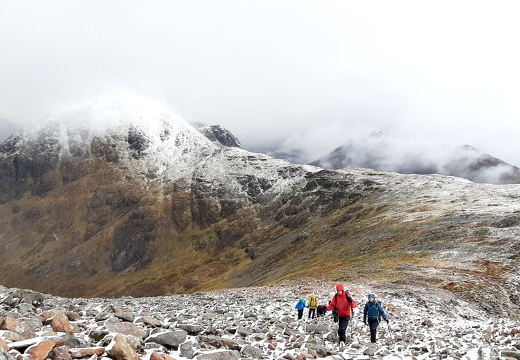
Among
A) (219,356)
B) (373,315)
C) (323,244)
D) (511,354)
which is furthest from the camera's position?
(323,244)

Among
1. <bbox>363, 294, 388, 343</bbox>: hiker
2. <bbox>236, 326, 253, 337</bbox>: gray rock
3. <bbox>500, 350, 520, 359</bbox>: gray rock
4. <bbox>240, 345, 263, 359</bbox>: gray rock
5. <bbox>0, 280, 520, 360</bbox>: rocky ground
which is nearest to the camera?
<bbox>0, 280, 520, 360</bbox>: rocky ground

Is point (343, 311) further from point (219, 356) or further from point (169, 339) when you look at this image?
point (169, 339)

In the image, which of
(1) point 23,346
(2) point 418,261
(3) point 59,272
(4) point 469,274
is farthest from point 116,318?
(3) point 59,272

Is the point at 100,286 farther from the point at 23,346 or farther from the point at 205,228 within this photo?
the point at 23,346

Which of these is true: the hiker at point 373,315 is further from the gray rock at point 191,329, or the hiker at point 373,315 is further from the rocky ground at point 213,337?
the gray rock at point 191,329

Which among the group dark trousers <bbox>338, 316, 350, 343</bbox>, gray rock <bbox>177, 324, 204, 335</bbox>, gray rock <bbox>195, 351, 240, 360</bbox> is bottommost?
dark trousers <bbox>338, 316, 350, 343</bbox>

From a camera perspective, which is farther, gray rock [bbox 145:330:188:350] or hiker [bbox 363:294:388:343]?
hiker [bbox 363:294:388:343]

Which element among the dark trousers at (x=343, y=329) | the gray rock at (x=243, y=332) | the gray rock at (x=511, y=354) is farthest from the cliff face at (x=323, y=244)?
the gray rock at (x=243, y=332)

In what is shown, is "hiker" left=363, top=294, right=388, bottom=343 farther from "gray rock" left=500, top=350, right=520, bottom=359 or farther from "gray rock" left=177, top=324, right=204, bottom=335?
"gray rock" left=177, top=324, right=204, bottom=335

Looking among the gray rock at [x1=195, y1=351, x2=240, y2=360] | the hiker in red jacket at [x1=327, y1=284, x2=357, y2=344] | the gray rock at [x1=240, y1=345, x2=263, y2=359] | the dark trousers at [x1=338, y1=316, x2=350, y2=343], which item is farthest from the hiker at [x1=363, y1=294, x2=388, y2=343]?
the gray rock at [x1=195, y1=351, x2=240, y2=360]

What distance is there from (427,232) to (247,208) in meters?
124

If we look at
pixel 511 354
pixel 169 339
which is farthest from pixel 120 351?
pixel 511 354

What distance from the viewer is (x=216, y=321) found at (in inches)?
720

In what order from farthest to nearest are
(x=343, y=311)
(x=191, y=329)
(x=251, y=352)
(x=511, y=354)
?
(x=343, y=311) < (x=191, y=329) < (x=511, y=354) < (x=251, y=352)
